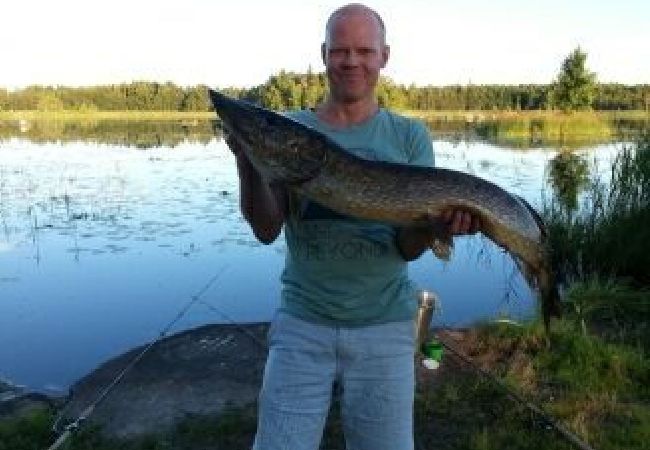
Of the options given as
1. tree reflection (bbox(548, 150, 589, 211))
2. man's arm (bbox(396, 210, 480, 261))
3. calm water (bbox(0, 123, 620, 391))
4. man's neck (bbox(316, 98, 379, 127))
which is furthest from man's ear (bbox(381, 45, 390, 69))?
tree reflection (bbox(548, 150, 589, 211))

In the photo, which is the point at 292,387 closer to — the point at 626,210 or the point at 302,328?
the point at 302,328

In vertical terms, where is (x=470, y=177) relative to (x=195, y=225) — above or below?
above

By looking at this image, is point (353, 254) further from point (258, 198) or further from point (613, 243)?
point (613, 243)

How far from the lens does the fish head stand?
2908mm

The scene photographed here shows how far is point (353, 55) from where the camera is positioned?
2.91m

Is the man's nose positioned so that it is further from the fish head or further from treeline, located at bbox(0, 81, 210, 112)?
treeline, located at bbox(0, 81, 210, 112)

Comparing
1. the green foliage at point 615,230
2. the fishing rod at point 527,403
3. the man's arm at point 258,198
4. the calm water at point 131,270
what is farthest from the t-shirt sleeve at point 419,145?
the green foliage at point 615,230

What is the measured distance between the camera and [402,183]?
9.89ft

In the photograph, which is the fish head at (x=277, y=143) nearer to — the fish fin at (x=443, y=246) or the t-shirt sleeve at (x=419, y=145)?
the t-shirt sleeve at (x=419, y=145)

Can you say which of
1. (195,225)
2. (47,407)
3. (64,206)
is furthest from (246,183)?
(64,206)

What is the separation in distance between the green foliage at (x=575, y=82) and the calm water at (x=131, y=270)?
3722 cm

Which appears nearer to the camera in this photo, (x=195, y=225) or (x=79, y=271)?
(x=79, y=271)

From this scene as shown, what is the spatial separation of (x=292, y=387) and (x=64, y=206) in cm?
1824

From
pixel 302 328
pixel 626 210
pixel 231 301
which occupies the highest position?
pixel 302 328
